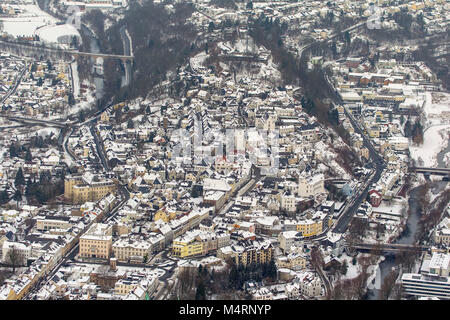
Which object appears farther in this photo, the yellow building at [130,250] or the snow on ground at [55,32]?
the snow on ground at [55,32]

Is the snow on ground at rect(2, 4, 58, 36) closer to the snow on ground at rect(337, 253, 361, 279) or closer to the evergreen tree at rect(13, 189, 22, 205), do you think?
the evergreen tree at rect(13, 189, 22, 205)

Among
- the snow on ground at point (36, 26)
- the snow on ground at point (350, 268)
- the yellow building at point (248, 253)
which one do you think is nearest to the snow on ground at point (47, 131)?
the yellow building at point (248, 253)

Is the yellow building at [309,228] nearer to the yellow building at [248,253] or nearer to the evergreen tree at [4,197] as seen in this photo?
the yellow building at [248,253]

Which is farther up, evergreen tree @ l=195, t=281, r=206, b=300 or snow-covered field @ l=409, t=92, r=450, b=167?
snow-covered field @ l=409, t=92, r=450, b=167

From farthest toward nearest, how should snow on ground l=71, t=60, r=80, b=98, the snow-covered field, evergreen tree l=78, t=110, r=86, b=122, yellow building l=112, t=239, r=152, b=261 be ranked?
1. snow on ground l=71, t=60, r=80, b=98
2. evergreen tree l=78, t=110, r=86, b=122
3. the snow-covered field
4. yellow building l=112, t=239, r=152, b=261

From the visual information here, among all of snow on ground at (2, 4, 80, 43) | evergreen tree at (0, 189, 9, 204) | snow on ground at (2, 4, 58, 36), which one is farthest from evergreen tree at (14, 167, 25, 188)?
snow on ground at (2, 4, 58, 36)

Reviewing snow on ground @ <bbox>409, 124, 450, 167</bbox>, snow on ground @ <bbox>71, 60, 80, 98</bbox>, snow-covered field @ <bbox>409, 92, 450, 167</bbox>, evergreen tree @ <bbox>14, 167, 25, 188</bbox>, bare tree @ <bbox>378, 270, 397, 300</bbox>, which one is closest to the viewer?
bare tree @ <bbox>378, 270, 397, 300</bbox>
